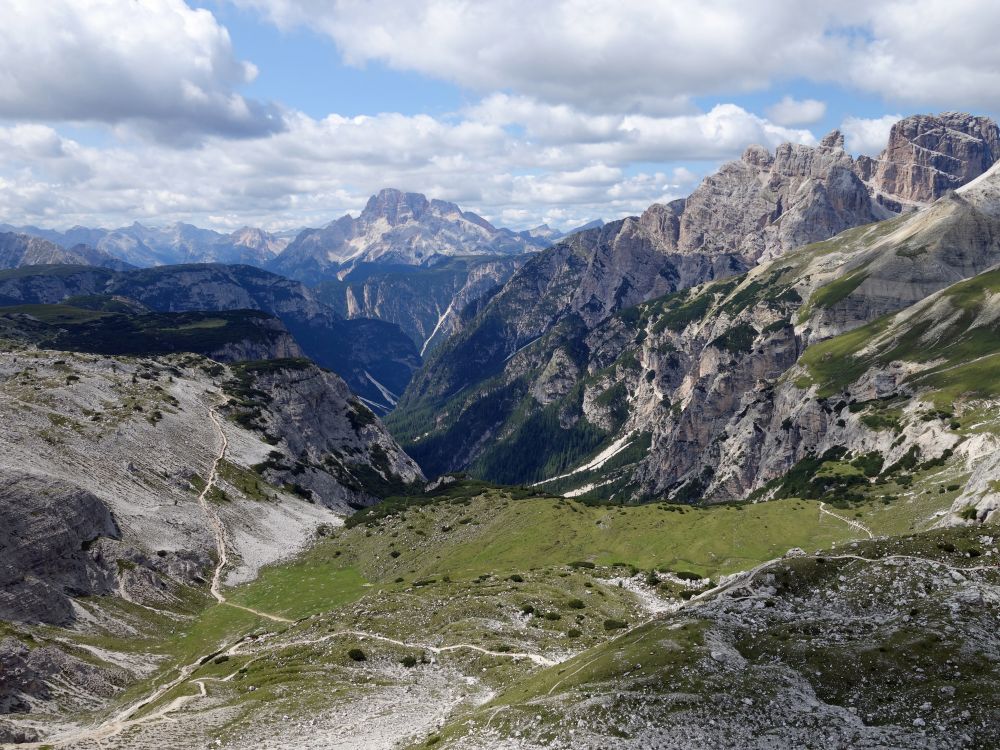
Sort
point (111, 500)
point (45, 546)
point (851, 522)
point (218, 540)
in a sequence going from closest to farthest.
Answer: point (45, 546), point (851, 522), point (111, 500), point (218, 540)

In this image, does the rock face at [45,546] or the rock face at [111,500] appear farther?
the rock face at [111,500]

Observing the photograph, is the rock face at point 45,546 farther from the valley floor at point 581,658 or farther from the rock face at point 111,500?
the valley floor at point 581,658

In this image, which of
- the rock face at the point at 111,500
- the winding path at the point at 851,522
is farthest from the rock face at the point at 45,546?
the winding path at the point at 851,522

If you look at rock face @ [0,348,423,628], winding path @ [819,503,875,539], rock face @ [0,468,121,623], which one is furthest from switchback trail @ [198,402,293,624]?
winding path @ [819,503,875,539]

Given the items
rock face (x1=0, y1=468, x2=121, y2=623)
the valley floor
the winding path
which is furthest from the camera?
the winding path

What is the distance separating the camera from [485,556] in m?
129

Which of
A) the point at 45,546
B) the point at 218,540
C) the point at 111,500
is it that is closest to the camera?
the point at 45,546

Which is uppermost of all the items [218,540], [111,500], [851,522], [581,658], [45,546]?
[581,658]

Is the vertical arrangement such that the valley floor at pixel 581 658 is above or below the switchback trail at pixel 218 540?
above

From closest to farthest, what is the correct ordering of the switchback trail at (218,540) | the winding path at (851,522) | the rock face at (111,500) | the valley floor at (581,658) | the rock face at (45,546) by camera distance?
1. the valley floor at (581,658)
2. the rock face at (45,546)
3. the rock face at (111,500)
4. the switchback trail at (218,540)
5. the winding path at (851,522)

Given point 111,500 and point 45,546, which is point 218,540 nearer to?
point 111,500

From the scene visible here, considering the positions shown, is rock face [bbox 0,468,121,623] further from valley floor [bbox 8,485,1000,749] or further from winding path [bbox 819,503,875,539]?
winding path [bbox 819,503,875,539]

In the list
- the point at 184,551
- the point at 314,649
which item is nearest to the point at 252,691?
the point at 314,649

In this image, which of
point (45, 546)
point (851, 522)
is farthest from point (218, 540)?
point (851, 522)
